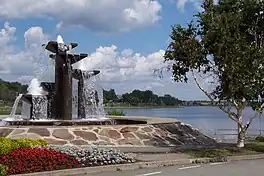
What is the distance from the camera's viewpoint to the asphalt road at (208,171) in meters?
11.6

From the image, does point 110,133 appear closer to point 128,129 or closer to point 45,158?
point 128,129

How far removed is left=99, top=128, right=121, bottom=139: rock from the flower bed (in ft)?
17.3

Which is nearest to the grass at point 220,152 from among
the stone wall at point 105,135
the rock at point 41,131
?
the stone wall at point 105,135

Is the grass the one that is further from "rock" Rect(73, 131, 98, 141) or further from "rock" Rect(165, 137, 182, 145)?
"rock" Rect(73, 131, 98, 141)

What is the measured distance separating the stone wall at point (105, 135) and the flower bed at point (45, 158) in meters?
4.39

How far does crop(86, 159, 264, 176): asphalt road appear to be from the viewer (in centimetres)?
1159

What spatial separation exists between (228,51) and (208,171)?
5.35 metres

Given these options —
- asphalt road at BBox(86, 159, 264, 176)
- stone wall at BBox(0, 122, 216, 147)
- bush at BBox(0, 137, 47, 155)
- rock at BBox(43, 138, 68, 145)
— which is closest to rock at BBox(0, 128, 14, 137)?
stone wall at BBox(0, 122, 216, 147)

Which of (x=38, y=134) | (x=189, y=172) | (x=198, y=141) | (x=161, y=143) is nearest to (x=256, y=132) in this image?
(x=198, y=141)

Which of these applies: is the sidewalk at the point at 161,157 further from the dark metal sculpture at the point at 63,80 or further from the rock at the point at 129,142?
the dark metal sculpture at the point at 63,80

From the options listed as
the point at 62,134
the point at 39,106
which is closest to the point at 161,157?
the point at 62,134

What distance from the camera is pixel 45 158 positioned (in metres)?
11.6

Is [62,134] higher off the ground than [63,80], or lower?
lower

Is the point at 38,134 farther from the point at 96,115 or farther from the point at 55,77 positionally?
the point at 96,115
